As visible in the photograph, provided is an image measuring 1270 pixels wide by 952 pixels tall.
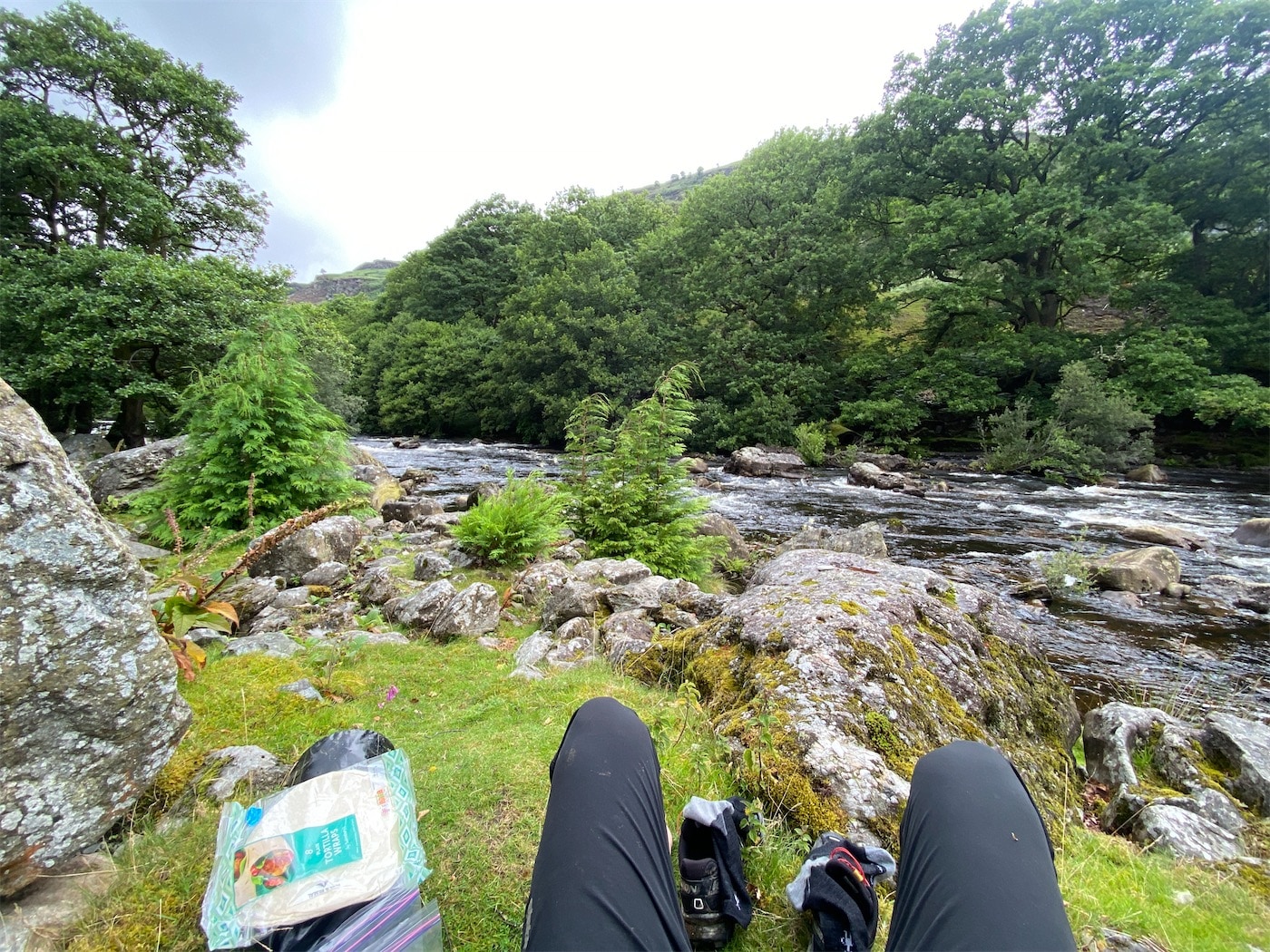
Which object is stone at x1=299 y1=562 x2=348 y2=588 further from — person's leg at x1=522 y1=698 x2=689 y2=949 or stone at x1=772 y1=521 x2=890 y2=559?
stone at x1=772 y1=521 x2=890 y2=559

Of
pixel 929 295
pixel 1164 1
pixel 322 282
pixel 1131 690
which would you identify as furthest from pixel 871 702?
pixel 322 282

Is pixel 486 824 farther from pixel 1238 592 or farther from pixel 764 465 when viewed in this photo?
pixel 764 465

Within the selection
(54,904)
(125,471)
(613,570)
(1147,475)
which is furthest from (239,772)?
(1147,475)

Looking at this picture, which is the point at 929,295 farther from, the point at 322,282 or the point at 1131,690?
the point at 322,282

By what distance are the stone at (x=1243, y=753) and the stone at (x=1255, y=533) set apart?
11502 mm

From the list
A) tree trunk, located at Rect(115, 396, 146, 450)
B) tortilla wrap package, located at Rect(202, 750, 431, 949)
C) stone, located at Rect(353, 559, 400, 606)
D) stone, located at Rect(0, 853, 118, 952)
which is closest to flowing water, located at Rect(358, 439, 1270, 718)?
stone, located at Rect(353, 559, 400, 606)

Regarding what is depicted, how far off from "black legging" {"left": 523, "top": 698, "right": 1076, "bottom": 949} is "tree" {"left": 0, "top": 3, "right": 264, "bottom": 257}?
1974 cm

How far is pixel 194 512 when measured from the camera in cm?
749

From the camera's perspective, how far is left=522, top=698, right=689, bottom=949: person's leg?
1526mm

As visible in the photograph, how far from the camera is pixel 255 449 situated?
25.2ft

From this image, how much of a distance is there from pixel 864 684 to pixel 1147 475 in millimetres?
23637

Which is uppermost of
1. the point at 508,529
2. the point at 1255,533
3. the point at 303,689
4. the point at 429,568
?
the point at 508,529

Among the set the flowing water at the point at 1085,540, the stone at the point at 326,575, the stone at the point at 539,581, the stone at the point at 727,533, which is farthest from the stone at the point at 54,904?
the stone at the point at 727,533

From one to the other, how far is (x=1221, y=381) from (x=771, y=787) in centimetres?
2858
